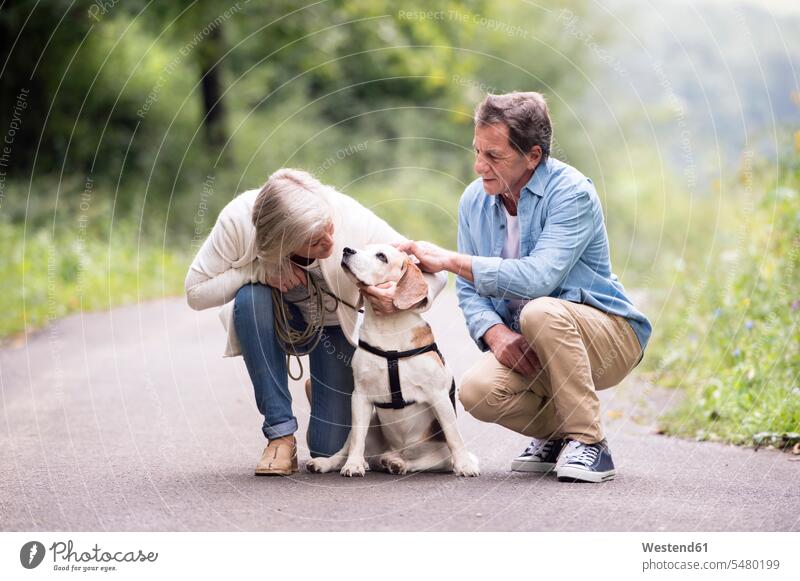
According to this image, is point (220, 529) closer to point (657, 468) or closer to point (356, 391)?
point (356, 391)

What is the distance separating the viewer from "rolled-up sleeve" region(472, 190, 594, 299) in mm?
5273

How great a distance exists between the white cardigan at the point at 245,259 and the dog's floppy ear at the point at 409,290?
9 cm

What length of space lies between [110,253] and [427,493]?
520 inches

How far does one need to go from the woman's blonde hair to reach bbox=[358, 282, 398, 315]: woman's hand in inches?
16.1

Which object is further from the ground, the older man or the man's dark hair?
the man's dark hair

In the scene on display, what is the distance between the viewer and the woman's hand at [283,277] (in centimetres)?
545

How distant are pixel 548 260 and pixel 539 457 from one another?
1206 millimetres

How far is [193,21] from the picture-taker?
19828mm

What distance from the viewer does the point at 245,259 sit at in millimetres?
5469

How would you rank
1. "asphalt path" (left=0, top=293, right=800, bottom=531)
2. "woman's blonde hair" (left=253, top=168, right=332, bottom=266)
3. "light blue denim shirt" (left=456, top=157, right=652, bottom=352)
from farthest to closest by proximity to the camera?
"light blue denim shirt" (left=456, top=157, right=652, bottom=352) → "woman's blonde hair" (left=253, top=168, right=332, bottom=266) → "asphalt path" (left=0, top=293, right=800, bottom=531)

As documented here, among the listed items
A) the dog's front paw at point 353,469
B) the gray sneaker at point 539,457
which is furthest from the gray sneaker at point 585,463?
the dog's front paw at point 353,469

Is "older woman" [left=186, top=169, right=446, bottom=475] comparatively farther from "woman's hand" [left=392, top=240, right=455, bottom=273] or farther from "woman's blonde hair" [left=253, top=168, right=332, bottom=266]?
"woman's hand" [left=392, top=240, right=455, bottom=273]
